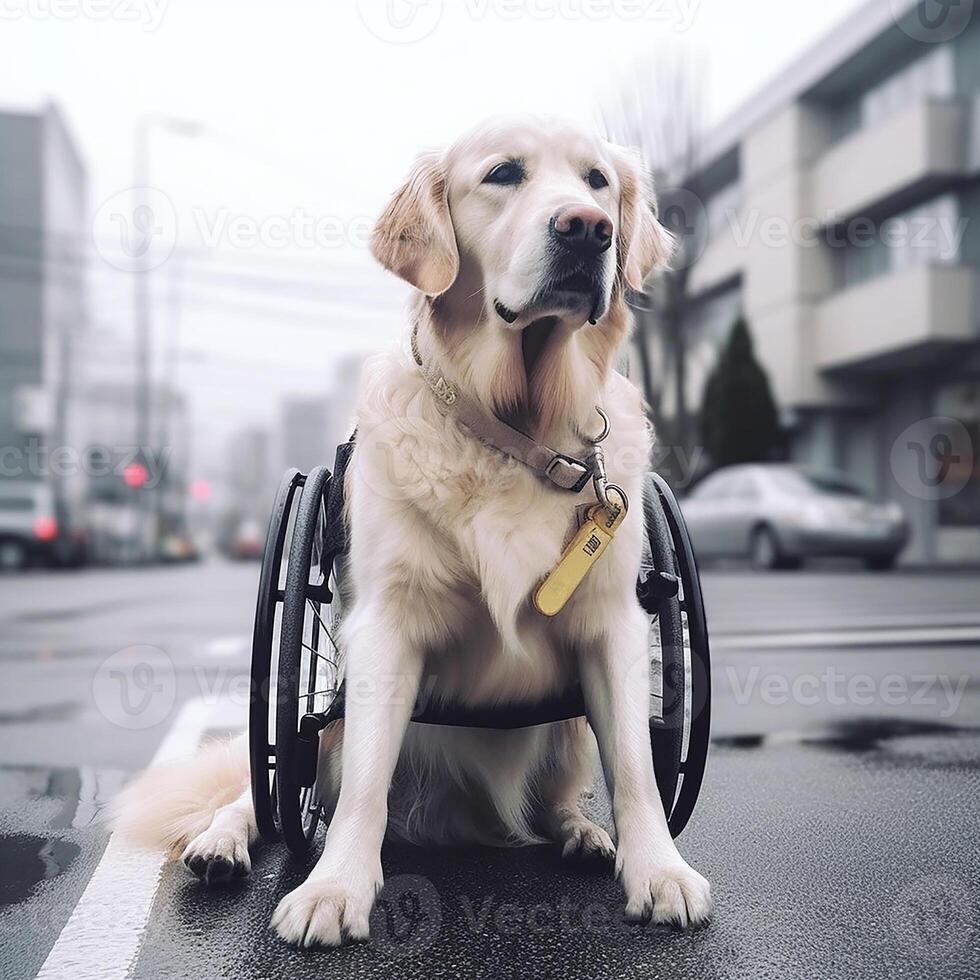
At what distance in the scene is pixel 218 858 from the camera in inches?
91.9

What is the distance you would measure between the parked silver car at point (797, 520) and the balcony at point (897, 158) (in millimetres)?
6708

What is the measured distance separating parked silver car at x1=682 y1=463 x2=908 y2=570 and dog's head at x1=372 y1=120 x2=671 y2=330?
36.6ft

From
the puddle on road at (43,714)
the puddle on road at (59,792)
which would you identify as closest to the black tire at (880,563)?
the puddle on road at (43,714)

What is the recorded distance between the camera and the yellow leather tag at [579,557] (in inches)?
88.8

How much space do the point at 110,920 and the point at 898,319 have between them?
1844 centimetres

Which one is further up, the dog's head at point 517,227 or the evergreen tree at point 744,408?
the evergreen tree at point 744,408

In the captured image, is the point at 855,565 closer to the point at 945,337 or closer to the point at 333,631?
the point at 945,337

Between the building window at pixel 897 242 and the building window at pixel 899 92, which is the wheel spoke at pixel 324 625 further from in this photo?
the building window at pixel 899 92

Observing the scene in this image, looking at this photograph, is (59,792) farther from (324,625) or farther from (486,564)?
(486,564)

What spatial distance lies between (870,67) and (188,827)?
69.6ft

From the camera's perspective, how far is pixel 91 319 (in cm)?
4800

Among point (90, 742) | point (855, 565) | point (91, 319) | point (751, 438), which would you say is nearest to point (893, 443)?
point (751, 438)

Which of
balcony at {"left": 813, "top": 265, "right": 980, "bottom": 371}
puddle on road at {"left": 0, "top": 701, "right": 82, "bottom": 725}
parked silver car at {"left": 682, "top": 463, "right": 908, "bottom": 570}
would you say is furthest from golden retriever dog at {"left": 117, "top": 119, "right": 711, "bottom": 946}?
balcony at {"left": 813, "top": 265, "right": 980, "bottom": 371}

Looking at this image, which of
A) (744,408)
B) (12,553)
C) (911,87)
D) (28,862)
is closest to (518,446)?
(28,862)
